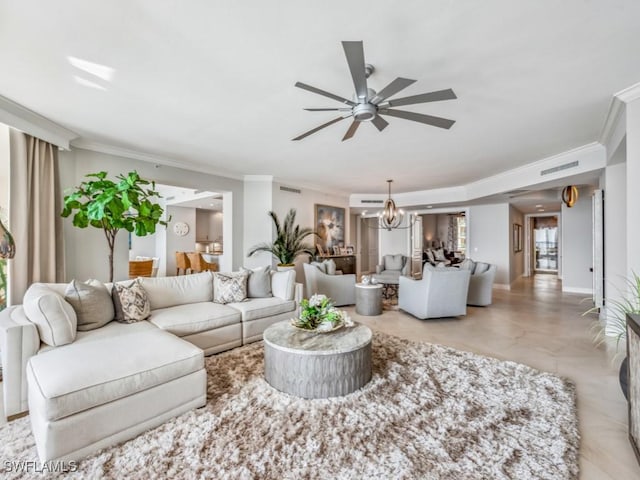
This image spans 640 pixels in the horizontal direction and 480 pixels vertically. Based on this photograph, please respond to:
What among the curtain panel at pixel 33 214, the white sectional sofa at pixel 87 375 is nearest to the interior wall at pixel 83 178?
the curtain panel at pixel 33 214

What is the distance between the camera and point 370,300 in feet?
16.8

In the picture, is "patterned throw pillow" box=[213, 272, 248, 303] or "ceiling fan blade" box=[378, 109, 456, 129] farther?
"patterned throw pillow" box=[213, 272, 248, 303]

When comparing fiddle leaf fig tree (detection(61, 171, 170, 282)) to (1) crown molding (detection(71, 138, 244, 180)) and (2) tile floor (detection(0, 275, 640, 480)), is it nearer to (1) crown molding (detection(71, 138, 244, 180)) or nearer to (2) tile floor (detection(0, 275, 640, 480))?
(1) crown molding (detection(71, 138, 244, 180))

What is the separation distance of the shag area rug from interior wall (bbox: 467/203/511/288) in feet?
19.7

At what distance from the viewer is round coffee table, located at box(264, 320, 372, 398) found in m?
2.41

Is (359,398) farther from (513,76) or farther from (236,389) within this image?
(513,76)

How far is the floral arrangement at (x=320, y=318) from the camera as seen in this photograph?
9.29 ft

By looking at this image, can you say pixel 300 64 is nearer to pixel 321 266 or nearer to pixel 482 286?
pixel 321 266

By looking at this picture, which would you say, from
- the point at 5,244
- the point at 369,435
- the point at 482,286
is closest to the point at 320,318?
the point at 369,435

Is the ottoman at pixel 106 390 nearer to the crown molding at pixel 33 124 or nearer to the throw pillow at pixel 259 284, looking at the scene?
the throw pillow at pixel 259 284

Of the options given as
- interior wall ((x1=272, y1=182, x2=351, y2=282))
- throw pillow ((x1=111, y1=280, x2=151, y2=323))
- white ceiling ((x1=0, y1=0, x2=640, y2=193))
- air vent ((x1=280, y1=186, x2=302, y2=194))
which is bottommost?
throw pillow ((x1=111, y1=280, x2=151, y2=323))

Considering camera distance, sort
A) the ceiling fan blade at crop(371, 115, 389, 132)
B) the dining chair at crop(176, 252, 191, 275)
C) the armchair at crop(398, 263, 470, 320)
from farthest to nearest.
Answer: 1. the dining chair at crop(176, 252, 191, 275)
2. the armchair at crop(398, 263, 470, 320)
3. the ceiling fan blade at crop(371, 115, 389, 132)

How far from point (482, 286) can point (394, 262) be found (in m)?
2.25

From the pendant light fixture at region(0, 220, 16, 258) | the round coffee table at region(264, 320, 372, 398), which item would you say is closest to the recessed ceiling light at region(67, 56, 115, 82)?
the pendant light fixture at region(0, 220, 16, 258)
